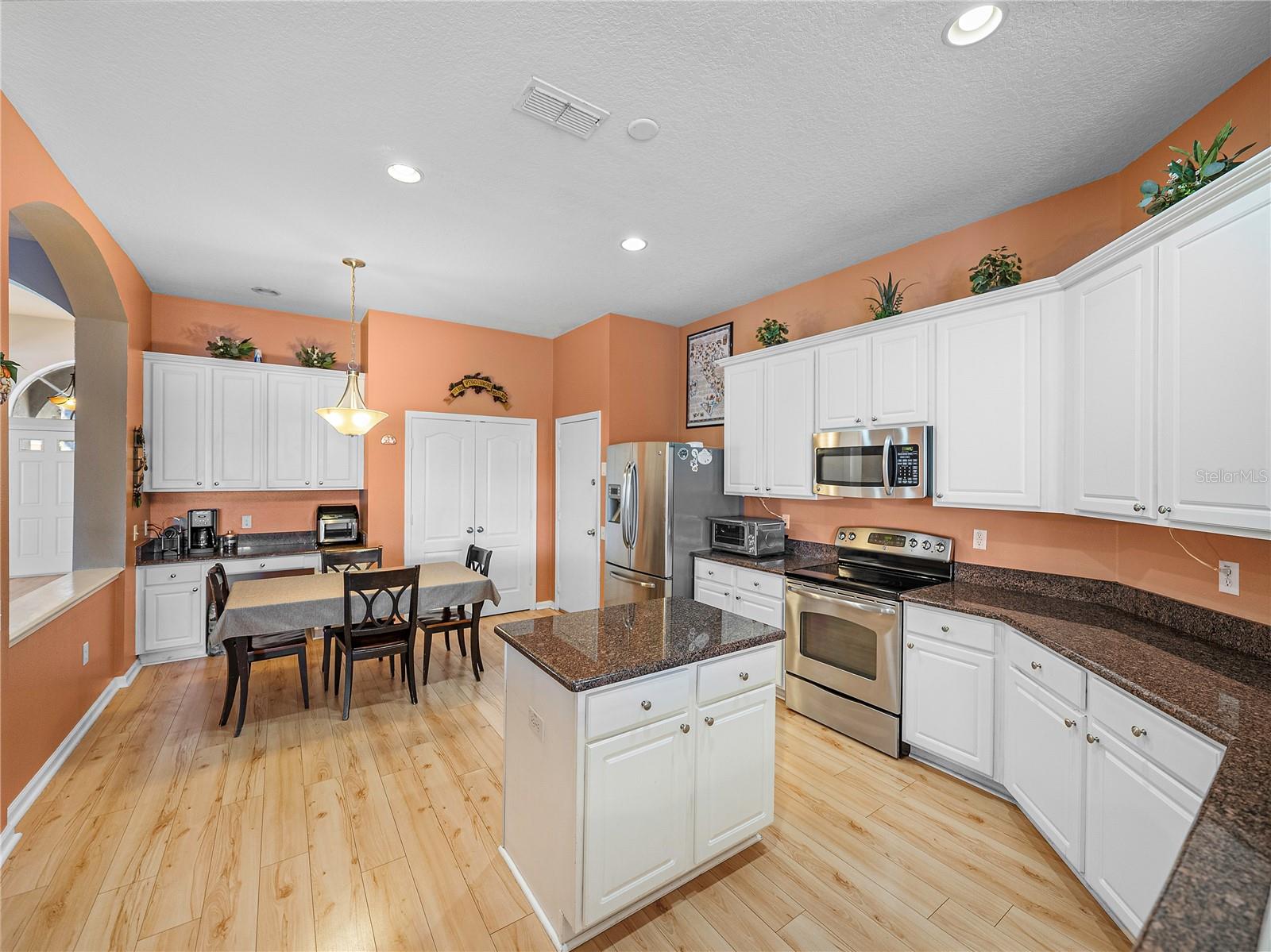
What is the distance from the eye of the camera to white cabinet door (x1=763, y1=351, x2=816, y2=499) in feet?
12.1

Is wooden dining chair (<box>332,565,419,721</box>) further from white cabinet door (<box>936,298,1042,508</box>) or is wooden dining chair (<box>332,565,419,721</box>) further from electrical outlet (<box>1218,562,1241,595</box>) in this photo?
electrical outlet (<box>1218,562,1241,595</box>)

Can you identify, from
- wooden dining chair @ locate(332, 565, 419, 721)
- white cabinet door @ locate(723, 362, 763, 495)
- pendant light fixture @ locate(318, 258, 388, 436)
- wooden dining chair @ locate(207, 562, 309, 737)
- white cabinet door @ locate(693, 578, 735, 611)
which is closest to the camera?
wooden dining chair @ locate(207, 562, 309, 737)

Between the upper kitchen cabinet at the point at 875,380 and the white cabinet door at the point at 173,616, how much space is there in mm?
5026

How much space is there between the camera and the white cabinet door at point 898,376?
304 cm

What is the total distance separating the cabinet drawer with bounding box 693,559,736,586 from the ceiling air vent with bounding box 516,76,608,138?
9.33 feet

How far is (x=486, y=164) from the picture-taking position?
2.57m

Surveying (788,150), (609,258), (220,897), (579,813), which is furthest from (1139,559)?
(220,897)

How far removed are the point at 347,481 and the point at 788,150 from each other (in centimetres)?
467

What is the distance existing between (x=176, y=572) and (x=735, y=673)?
4.58m

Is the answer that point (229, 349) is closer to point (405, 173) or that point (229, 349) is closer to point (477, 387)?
point (477, 387)

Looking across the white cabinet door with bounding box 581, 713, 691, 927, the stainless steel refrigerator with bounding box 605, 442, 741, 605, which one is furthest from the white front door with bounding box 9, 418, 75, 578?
the white cabinet door with bounding box 581, 713, 691, 927

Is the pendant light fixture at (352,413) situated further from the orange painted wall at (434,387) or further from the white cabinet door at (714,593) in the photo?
the white cabinet door at (714,593)

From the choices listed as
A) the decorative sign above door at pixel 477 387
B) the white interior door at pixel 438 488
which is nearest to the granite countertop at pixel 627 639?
the white interior door at pixel 438 488

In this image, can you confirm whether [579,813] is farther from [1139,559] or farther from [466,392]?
[466,392]
